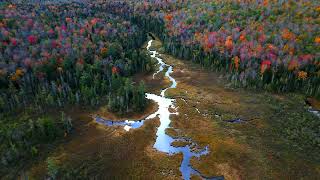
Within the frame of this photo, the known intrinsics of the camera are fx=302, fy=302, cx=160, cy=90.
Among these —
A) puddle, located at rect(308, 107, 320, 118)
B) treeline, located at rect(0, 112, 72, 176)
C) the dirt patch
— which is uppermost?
puddle, located at rect(308, 107, 320, 118)

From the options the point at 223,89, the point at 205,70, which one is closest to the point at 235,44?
the point at 205,70

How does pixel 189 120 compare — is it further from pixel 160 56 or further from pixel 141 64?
pixel 160 56

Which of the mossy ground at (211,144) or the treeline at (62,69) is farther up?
the treeline at (62,69)

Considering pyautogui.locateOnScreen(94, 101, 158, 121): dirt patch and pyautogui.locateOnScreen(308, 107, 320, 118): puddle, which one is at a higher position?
pyautogui.locateOnScreen(308, 107, 320, 118): puddle

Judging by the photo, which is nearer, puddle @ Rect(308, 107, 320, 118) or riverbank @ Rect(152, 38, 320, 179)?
riverbank @ Rect(152, 38, 320, 179)

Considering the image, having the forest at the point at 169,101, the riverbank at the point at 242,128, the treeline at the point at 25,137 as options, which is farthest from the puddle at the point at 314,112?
the treeline at the point at 25,137

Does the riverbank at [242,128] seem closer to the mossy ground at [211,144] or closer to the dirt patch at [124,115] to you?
the mossy ground at [211,144]

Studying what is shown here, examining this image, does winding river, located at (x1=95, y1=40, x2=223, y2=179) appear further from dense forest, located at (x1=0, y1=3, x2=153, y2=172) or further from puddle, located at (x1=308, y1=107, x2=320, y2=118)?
puddle, located at (x1=308, y1=107, x2=320, y2=118)

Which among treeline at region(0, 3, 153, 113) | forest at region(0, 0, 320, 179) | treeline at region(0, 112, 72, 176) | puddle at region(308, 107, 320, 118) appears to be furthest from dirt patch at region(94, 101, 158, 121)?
puddle at region(308, 107, 320, 118)

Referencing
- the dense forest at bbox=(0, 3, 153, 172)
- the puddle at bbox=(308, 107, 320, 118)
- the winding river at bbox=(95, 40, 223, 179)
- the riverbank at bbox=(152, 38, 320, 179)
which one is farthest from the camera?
the puddle at bbox=(308, 107, 320, 118)

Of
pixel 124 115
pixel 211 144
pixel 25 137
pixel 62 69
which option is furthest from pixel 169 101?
pixel 25 137
